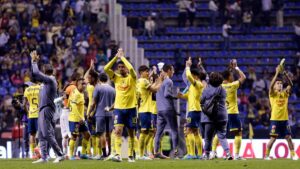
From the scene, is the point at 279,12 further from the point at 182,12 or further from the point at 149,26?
the point at 149,26

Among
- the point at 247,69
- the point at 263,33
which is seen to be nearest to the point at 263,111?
the point at 247,69

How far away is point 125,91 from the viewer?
3030 centimetres

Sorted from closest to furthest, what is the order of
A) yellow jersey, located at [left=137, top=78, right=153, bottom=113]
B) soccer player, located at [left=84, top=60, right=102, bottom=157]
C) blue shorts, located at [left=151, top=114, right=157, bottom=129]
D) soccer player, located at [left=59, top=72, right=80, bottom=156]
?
yellow jersey, located at [left=137, top=78, right=153, bottom=113]
soccer player, located at [left=84, top=60, right=102, bottom=157]
soccer player, located at [left=59, top=72, right=80, bottom=156]
blue shorts, located at [left=151, top=114, right=157, bottom=129]

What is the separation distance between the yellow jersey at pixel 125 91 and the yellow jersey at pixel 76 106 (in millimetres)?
3108

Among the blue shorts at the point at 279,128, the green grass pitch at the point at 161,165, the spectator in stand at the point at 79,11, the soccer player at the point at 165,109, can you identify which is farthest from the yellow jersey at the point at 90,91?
the spectator in stand at the point at 79,11

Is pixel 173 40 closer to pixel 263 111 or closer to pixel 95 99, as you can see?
pixel 263 111

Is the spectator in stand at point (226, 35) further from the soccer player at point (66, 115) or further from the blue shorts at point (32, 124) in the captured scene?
the blue shorts at point (32, 124)

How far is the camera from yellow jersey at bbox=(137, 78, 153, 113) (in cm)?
3281

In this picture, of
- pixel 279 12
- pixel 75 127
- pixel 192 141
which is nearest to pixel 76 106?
pixel 75 127

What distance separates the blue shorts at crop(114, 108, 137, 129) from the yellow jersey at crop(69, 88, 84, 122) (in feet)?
10.3

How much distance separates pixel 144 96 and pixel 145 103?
0.98 feet

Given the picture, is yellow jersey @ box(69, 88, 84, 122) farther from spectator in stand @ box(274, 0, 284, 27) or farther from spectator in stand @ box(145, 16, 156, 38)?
spectator in stand @ box(274, 0, 284, 27)

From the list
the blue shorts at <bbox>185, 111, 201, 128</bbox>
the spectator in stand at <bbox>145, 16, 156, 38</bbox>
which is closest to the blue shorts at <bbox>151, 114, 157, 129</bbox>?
the blue shorts at <bbox>185, 111, 201, 128</bbox>

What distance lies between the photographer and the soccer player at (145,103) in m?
32.4
